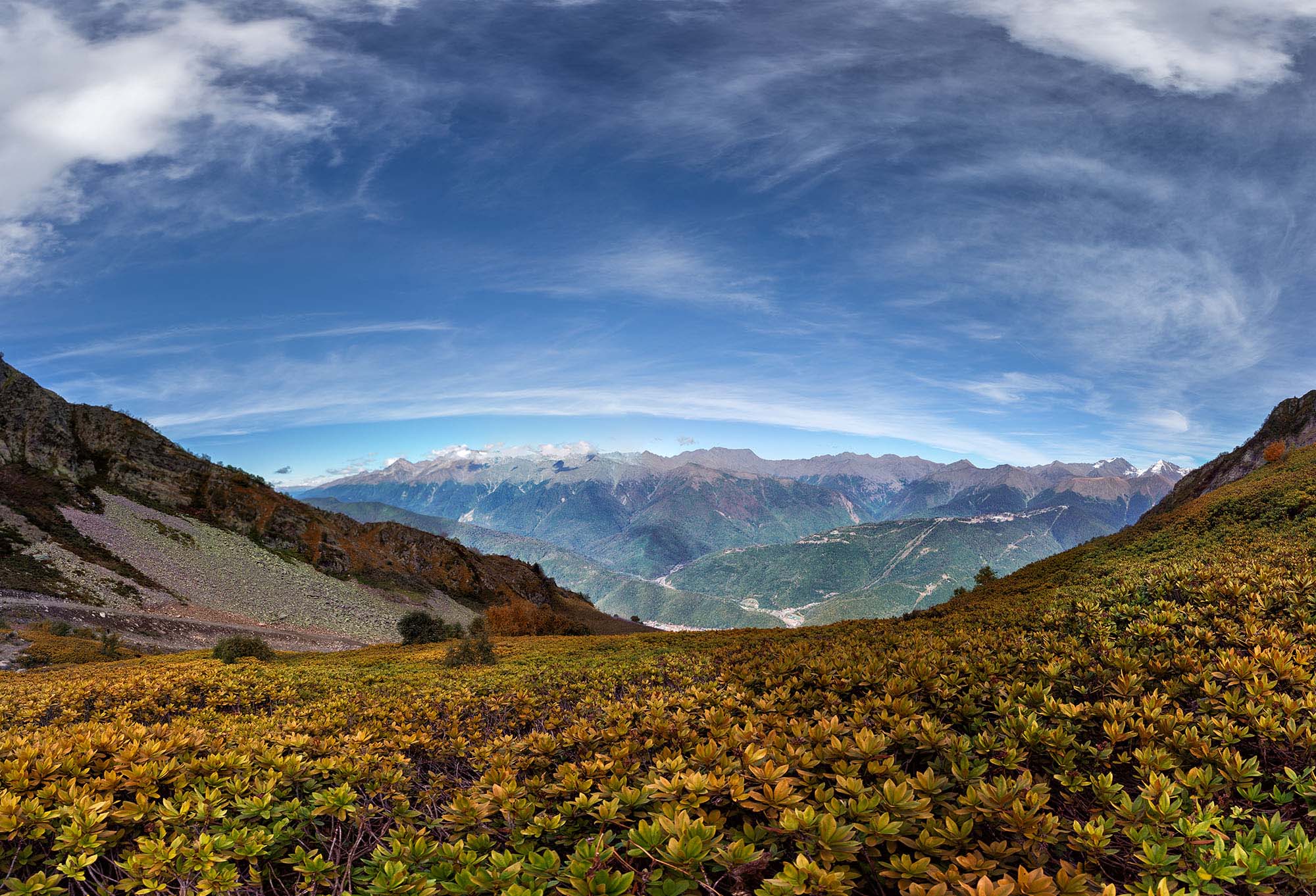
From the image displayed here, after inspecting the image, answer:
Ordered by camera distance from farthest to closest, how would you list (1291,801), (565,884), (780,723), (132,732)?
(132,732), (780,723), (1291,801), (565,884)

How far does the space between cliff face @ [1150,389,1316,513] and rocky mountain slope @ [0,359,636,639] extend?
7859cm

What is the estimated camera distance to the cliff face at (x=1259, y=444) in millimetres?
54938

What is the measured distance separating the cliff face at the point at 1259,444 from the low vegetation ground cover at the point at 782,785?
65023mm

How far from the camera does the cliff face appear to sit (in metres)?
54.9

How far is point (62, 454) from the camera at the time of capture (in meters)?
64.0

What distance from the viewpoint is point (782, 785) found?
3396mm

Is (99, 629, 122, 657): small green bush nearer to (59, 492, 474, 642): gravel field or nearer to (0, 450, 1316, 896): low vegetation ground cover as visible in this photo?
(59, 492, 474, 642): gravel field

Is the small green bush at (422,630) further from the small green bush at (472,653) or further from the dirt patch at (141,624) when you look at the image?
the small green bush at (472,653)

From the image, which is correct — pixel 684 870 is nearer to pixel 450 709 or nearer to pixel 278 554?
pixel 450 709

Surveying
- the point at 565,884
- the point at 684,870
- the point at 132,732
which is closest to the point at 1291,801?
the point at 684,870

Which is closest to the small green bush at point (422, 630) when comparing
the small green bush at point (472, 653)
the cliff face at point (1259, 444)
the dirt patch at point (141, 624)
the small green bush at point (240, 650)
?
the dirt patch at point (141, 624)

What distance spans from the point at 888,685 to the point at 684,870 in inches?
141

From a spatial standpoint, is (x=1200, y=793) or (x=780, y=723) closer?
(x=1200, y=793)

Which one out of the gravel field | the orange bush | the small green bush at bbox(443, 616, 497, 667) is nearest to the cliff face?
the orange bush
